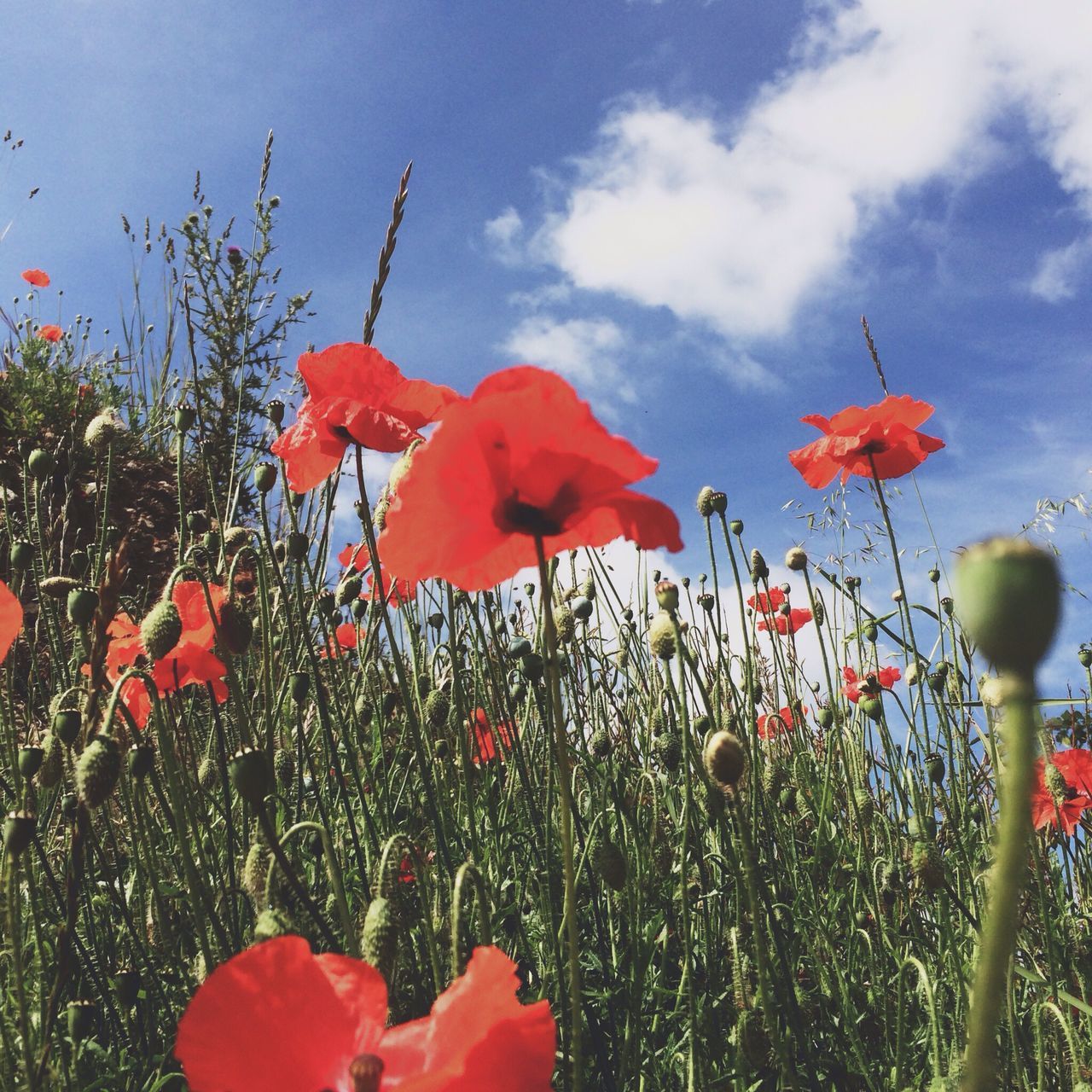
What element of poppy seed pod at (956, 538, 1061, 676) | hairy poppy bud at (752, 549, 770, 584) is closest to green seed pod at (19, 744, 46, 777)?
poppy seed pod at (956, 538, 1061, 676)

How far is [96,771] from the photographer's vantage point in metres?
1.03

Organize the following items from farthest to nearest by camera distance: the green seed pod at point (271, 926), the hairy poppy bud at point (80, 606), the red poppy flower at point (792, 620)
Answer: the red poppy flower at point (792, 620)
the hairy poppy bud at point (80, 606)
the green seed pod at point (271, 926)

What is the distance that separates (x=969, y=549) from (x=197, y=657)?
5.51 ft

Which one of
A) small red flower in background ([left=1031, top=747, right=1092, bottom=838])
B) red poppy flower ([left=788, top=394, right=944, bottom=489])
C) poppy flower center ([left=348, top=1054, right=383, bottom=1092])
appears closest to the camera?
poppy flower center ([left=348, top=1054, right=383, bottom=1092])

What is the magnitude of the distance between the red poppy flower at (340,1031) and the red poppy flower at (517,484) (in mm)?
451

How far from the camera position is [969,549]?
1.16 feet

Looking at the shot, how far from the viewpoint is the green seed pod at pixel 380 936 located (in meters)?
0.94

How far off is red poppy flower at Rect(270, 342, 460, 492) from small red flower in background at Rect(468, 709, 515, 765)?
0.87 m

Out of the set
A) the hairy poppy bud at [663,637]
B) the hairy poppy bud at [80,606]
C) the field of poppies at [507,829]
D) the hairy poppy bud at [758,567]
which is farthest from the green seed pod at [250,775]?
the hairy poppy bud at [758,567]

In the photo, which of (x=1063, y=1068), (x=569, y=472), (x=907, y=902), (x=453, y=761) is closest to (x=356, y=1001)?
(x=569, y=472)

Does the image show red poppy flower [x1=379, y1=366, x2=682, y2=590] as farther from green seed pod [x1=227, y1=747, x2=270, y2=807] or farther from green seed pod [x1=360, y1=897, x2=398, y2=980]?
green seed pod [x1=360, y1=897, x2=398, y2=980]

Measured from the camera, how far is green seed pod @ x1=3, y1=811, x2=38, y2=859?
1.08 meters

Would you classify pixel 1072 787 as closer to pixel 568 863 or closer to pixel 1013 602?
pixel 568 863

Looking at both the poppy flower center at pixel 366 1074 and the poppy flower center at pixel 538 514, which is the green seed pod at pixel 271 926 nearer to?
the poppy flower center at pixel 366 1074
